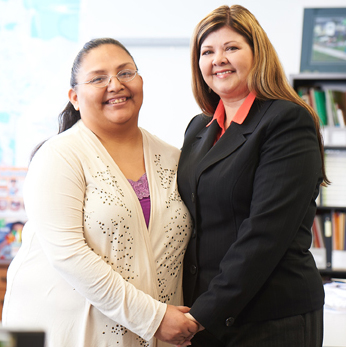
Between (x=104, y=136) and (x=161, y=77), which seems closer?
(x=104, y=136)

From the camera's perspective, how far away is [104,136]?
169cm

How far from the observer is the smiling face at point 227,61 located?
5.24ft

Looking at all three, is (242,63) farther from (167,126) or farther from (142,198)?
(167,126)

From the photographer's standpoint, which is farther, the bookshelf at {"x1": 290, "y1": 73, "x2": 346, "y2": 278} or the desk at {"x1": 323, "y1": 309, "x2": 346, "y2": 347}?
the bookshelf at {"x1": 290, "y1": 73, "x2": 346, "y2": 278}

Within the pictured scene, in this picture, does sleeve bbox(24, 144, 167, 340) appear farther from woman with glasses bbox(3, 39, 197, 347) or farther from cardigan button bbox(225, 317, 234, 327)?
cardigan button bbox(225, 317, 234, 327)

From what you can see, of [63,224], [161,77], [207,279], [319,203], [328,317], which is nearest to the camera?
[63,224]

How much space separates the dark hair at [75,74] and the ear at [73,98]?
0.02 metres

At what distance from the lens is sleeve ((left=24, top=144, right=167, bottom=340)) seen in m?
1.44

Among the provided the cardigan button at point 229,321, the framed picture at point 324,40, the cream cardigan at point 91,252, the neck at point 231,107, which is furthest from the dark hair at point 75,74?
the framed picture at point 324,40

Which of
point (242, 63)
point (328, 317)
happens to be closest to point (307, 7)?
point (242, 63)

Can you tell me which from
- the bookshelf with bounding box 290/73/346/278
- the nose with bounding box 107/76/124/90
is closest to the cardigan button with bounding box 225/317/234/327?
the nose with bounding box 107/76/124/90

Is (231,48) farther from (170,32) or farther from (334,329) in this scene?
(170,32)

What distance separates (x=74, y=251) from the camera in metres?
1.44

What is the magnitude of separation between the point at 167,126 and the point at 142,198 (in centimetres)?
198
